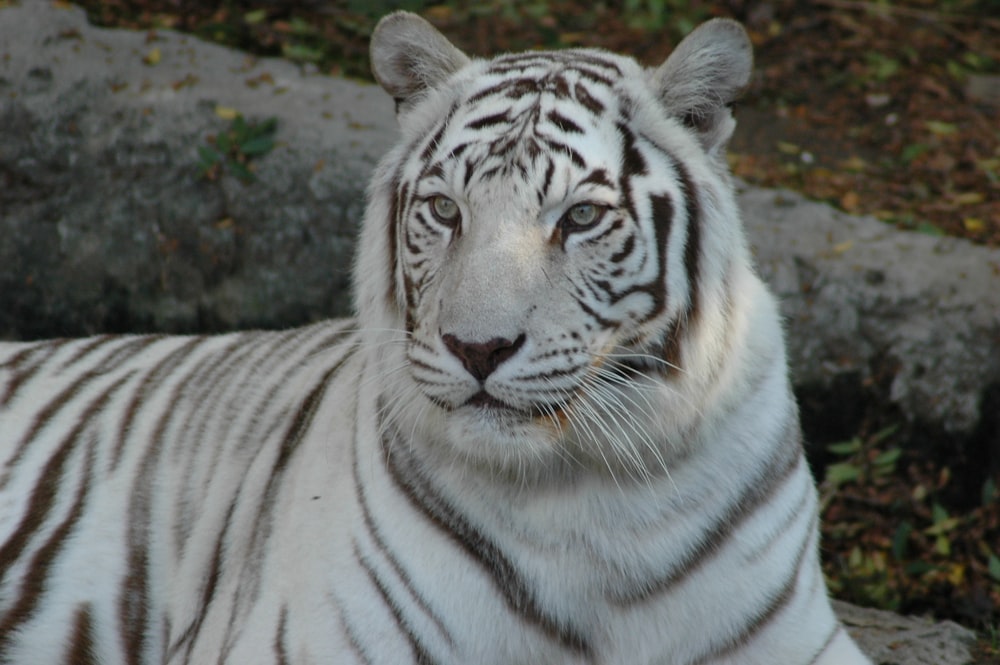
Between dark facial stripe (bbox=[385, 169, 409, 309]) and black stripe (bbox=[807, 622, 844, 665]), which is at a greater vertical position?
dark facial stripe (bbox=[385, 169, 409, 309])

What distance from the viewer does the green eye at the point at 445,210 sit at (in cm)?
194

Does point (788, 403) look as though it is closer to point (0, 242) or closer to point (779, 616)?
point (779, 616)

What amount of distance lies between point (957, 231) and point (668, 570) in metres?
2.28

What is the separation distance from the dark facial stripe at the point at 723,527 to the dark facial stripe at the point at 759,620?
0.14m

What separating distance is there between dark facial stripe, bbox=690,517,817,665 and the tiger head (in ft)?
1.07

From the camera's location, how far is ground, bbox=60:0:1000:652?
3.32 meters

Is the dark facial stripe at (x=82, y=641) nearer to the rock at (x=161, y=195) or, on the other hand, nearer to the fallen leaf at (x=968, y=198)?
the rock at (x=161, y=195)

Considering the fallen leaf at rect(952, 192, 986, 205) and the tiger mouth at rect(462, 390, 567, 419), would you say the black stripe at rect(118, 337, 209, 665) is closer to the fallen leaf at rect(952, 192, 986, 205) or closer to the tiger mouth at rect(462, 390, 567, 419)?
the tiger mouth at rect(462, 390, 567, 419)

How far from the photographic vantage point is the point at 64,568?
2.47 metres

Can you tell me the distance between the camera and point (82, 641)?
7.94 feet

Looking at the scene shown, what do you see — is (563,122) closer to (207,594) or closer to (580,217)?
(580,217)

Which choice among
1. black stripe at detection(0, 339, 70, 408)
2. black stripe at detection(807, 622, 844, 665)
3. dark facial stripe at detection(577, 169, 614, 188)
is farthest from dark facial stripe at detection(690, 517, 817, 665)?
black stripe at detection(0, 339, 70, 408)

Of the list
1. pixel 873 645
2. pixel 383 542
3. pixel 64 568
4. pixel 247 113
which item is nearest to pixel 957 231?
pixel 873 645

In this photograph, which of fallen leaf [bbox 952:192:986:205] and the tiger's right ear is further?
fallen leaf [bbox 952:192:986:205]
